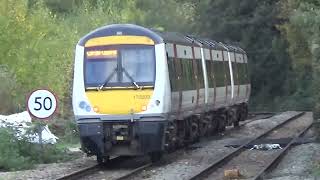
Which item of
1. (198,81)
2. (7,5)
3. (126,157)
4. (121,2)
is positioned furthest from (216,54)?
(121,2)

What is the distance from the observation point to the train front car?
1700cm

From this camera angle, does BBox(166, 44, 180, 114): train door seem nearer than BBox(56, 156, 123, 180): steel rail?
No

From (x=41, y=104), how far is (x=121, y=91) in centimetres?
187

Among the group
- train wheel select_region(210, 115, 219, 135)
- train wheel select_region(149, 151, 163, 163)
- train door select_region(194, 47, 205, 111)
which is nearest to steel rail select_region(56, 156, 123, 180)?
train wheel select_region(149, 151, 163, 163)

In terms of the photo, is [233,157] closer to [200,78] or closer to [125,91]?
[200,78]

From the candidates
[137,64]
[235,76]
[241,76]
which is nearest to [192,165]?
[137,64]

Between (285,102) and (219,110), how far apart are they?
24349 mm

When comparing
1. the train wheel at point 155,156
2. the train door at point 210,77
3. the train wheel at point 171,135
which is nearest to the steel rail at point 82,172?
the train wheel at point 155,156

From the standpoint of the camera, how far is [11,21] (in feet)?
99.8

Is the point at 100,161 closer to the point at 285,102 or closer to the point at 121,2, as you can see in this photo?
the point at 285,102

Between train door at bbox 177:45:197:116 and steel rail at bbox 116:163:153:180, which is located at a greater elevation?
train door at bbox 177:45:197:116

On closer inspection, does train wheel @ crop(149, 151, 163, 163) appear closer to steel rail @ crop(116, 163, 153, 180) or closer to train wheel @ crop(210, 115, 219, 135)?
steel rail @ crop(116, 163, 153, 180)

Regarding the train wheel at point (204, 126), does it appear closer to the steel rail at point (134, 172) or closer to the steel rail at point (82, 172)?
the steel rail at point (82, 172)

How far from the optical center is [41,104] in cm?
1619
